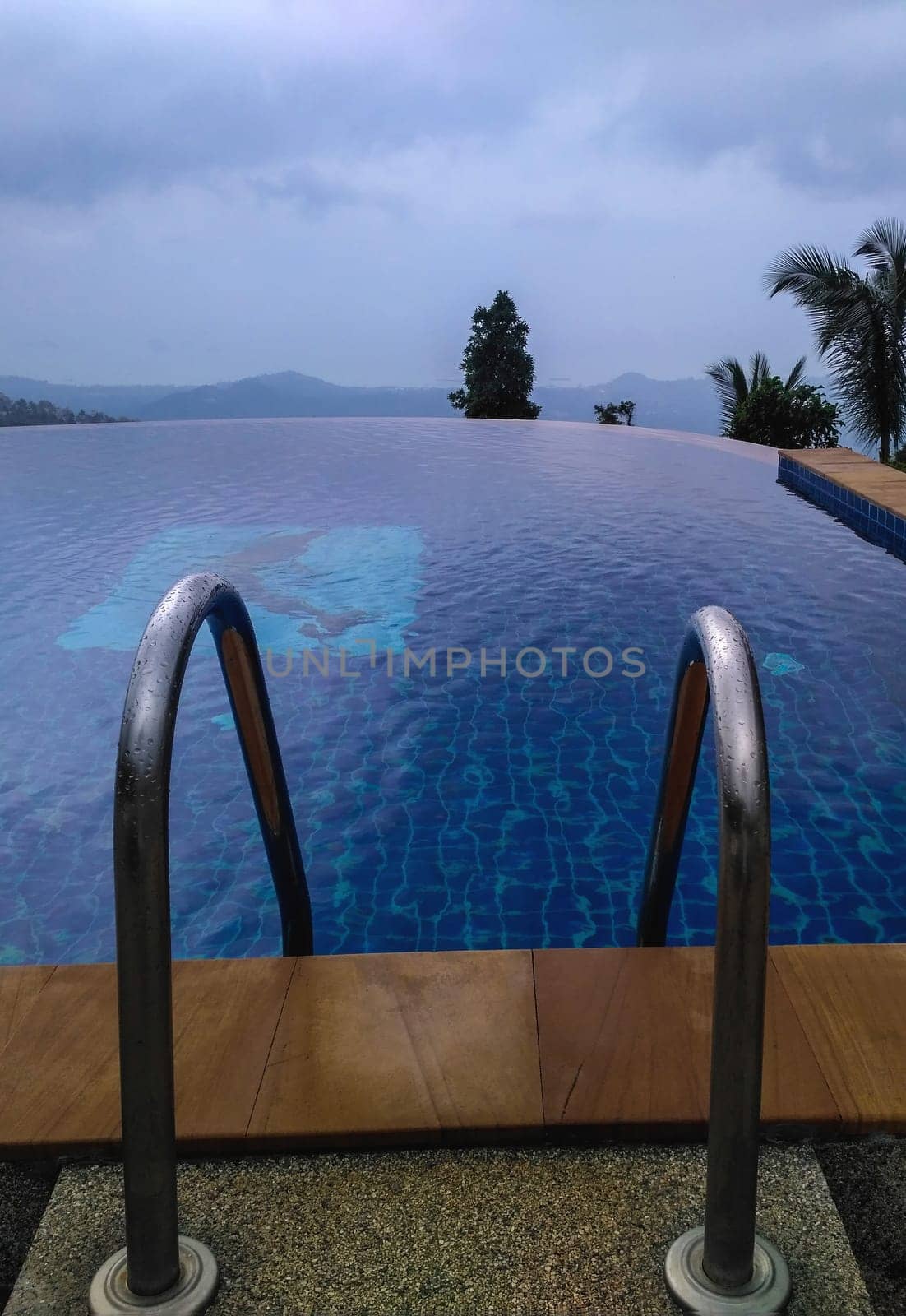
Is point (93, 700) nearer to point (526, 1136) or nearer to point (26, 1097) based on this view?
point (26, 1097)

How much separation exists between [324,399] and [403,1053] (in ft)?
350

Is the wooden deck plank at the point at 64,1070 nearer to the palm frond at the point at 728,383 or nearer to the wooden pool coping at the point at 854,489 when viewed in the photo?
the wooden pool coping at the point at 854,489

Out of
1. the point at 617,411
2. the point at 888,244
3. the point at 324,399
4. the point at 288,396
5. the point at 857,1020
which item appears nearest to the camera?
the point at 857,1020

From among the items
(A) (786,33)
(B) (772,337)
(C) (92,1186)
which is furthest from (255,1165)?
(A) (786,33)

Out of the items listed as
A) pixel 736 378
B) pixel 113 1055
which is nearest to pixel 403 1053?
pixel 113 1055

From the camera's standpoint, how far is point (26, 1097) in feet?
5.70

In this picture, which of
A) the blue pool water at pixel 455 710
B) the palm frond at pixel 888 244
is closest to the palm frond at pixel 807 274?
the palm frond at pixel 888 244

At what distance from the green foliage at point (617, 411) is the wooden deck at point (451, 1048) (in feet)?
65.0

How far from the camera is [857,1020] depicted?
6.28ft

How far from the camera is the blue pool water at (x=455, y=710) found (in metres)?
3.70

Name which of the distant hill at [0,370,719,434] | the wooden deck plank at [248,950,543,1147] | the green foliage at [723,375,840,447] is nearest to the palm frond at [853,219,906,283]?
the green foliage at [723,375,840,447]

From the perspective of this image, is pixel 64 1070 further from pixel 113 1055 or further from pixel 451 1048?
pixel 451 1048

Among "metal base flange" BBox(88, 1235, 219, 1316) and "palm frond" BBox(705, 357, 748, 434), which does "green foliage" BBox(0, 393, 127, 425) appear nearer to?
"palm frond" BBox(705, 357, 748, 434)

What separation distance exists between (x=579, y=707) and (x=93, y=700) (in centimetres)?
264
